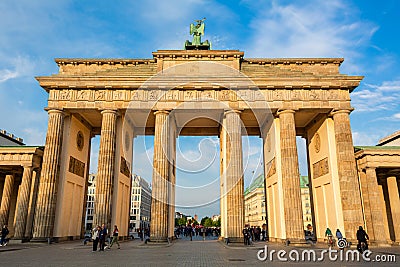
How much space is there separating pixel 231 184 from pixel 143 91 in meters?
10.9

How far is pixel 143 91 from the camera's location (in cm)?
2748

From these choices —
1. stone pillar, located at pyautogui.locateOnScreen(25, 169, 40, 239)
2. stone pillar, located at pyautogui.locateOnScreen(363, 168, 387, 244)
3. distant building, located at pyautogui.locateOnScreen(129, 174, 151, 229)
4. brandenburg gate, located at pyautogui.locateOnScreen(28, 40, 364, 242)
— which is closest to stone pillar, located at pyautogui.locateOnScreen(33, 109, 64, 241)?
brandenburg gate, located at pyautogui.locateOnScreen(28, 40, 364, 242)

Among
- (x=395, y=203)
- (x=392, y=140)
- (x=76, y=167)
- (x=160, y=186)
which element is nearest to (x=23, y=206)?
(x=76, y=167)

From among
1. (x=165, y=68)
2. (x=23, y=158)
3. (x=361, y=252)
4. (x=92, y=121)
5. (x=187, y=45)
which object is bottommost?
(x=361, y=252)

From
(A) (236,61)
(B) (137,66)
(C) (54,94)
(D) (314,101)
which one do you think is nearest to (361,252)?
(D) (314,101)

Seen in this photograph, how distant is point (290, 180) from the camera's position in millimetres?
25484

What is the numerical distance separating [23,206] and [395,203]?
3226cm

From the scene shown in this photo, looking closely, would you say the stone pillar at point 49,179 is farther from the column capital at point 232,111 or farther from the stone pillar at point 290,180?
Result: the stone pillar at point 290,180

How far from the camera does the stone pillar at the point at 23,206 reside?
84.4 feet

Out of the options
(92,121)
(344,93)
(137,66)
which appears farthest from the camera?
(92,121)

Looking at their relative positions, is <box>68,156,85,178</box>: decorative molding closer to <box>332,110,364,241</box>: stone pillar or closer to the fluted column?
the fluted column

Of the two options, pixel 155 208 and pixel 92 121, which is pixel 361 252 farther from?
pixel 92 121

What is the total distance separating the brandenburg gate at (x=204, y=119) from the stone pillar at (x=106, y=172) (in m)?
0.08

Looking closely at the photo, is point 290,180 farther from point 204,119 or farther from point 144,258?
point 144,258
